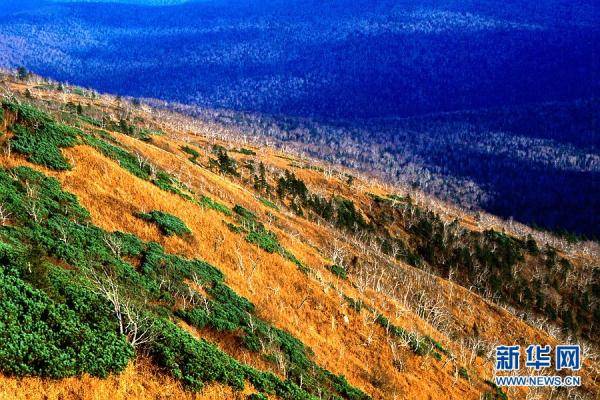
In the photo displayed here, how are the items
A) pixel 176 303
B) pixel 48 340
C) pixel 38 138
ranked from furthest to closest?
pixel 38 138 → pixel 176 303 → pixel 48 340

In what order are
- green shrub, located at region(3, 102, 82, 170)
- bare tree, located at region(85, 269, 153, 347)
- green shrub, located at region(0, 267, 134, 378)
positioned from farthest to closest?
green shrub, located at region(3, 102, 82, 170)
bare tree, located at region(85, 269, 153, 347)
green shrub, located at region(0, 267, 134, 378)

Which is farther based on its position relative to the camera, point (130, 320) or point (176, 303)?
point (176, 303)

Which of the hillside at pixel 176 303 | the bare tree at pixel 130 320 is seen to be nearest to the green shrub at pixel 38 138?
the hillside at pixel 176 303

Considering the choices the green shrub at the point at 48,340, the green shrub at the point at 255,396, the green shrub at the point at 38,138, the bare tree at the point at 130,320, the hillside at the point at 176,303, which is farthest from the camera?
the green shrub at the point at 38,138

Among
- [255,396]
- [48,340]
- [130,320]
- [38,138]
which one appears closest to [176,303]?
[130,320]

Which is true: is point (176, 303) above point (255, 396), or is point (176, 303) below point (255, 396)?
above

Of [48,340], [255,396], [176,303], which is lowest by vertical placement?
[255,396]

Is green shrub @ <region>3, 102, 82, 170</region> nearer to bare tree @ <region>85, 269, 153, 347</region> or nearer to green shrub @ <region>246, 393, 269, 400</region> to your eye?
bare tree @ <region>85, 269, 153, 347</region>

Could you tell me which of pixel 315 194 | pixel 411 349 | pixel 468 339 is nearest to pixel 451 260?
pixel 315 194

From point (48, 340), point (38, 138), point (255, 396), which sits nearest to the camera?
point (48, 340)

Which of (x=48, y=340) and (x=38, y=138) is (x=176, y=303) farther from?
(x=38, y=138)

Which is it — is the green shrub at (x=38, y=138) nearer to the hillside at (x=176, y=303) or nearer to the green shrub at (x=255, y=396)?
the hillside at (x=176, y=303)

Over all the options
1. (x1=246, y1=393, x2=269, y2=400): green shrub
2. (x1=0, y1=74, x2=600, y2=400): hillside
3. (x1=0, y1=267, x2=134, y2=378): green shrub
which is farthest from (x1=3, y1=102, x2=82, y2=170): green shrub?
(x1=246, y1=393, x2=269, y2=400): green shrub
